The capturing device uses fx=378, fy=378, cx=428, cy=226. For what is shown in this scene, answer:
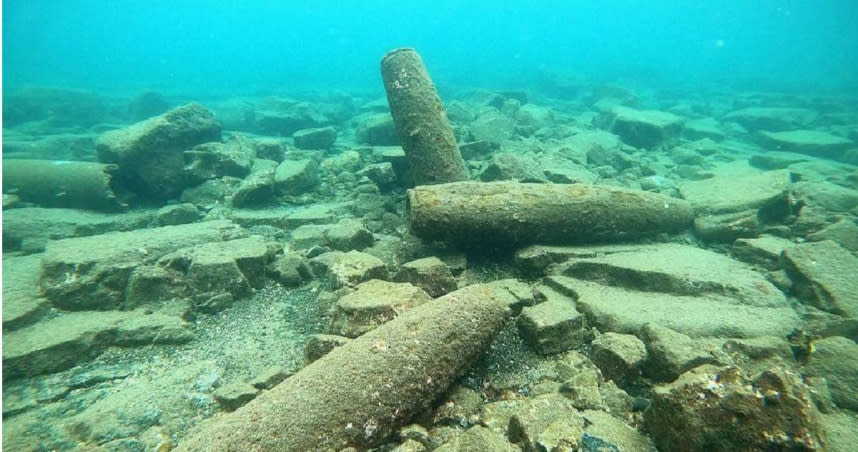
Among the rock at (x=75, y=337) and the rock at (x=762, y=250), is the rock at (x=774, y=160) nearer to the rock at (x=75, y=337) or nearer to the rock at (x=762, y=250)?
the rock at (x=762, y=250)

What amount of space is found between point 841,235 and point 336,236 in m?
6.09

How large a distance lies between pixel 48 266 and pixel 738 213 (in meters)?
7.86

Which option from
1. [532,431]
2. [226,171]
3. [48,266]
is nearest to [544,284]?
[532,431]

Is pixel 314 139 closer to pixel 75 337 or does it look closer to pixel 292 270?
pixel 292 270

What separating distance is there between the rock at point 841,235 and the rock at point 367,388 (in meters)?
4.70

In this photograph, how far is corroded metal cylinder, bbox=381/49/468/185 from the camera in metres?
4.99

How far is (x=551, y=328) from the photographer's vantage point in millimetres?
2809

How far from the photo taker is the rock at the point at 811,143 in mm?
10312

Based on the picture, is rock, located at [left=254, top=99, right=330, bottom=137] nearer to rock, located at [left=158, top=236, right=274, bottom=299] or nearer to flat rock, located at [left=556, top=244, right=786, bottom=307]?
rock, located at [left=158, top=236, right=274, bottom=299]

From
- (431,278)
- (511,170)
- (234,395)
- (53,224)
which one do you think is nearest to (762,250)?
(511,170)

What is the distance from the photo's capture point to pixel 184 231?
464 centimetres

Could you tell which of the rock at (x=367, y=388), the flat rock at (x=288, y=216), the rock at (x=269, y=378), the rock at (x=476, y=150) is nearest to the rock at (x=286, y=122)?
the rock at (x=476, y=150)

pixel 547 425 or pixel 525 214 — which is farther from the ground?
pixel 525 214

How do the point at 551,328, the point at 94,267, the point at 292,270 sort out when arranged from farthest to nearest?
1. the point at 292,270
2. the point at 94,267
3. the point at 551,328
